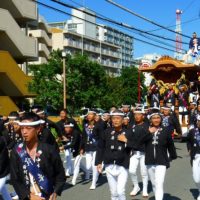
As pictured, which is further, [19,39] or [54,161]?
[19,39]

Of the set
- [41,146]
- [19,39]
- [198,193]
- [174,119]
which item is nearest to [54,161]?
[41,146]

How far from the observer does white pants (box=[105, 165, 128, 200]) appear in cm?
717

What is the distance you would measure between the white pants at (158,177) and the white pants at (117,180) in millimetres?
857

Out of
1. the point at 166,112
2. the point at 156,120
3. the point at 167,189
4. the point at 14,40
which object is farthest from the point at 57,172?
the point at 14,40

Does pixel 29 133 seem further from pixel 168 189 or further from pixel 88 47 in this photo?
pixel 88 47

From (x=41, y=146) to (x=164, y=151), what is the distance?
3.96m

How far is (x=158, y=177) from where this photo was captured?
314 inches

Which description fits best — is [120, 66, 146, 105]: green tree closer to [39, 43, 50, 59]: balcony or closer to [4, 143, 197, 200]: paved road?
[39, 43, 50, 59]: balcony

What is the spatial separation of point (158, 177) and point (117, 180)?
3.16 feet


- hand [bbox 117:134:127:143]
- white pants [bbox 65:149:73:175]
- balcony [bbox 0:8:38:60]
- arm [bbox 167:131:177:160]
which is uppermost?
balcony [bbox 0:8:38:60]

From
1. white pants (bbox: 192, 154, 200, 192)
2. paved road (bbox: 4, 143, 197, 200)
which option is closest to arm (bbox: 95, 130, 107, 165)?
paved road (bbox: 4, 143, 197, 200)

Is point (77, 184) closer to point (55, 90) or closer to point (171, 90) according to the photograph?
point (171, 90)

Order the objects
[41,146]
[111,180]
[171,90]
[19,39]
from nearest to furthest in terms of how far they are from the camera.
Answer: [41,146] < [111,180] < [171,90] < [19,39]

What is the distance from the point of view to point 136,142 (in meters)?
7.61
